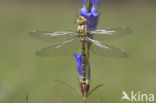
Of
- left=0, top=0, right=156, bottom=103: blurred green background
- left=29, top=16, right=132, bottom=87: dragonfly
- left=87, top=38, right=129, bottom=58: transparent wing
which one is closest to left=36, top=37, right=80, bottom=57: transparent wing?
left=29, top=16, right=132, bottom=87: dragonfly

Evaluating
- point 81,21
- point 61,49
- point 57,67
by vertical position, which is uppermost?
point 81,21

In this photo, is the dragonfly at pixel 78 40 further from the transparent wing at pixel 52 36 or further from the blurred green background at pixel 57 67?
the blurred green background at pixel 57 67

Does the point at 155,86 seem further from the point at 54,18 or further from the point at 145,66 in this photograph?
the point at 54,18

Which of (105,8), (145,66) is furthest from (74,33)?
(105,8)

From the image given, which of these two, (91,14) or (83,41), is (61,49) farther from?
(91,14)

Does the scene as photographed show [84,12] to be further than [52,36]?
No

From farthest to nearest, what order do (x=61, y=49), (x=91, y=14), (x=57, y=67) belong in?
1. (x=57, y=67)
2. (x=61, y=49)
3. (x=91, y=14)

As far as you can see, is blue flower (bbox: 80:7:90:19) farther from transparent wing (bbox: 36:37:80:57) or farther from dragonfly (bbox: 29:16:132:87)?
transparent wing (bbox: 36:37:80:57)

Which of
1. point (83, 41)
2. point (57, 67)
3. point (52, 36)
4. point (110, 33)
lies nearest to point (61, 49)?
point (52, 36)
